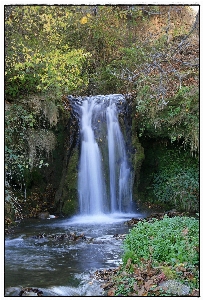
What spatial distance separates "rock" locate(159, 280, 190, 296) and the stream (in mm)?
909

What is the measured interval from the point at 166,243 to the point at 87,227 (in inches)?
131

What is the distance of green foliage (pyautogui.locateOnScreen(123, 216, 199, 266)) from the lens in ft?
16.1

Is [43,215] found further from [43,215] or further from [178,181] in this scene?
[178,181]

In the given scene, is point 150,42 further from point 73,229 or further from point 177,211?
point 73,229

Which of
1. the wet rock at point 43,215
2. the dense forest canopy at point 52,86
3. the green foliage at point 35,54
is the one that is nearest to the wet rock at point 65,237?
the dense forest canopy at point 52,86

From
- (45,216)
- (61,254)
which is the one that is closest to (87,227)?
(45,216)

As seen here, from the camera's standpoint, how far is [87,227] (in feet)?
27.3

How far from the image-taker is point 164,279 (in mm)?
4586

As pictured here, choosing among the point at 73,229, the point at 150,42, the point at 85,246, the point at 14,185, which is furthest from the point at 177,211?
the point at 150,42

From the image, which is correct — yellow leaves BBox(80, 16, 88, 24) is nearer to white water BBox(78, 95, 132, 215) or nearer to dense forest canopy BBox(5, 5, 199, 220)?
dense forest canopy BBox(5, 5, 199, 220)

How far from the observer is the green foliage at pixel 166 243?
4922 mm

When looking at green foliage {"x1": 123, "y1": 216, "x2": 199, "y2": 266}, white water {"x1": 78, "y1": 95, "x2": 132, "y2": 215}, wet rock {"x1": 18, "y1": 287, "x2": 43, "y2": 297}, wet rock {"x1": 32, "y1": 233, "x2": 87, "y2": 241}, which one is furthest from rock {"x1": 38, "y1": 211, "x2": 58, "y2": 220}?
wet rock {"x1": 18, "y1": 287, "x2": 43, "y2": 297}

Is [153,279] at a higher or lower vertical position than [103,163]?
lower

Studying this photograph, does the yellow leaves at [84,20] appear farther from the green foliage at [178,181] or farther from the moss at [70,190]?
the green foliage at [178,181]
